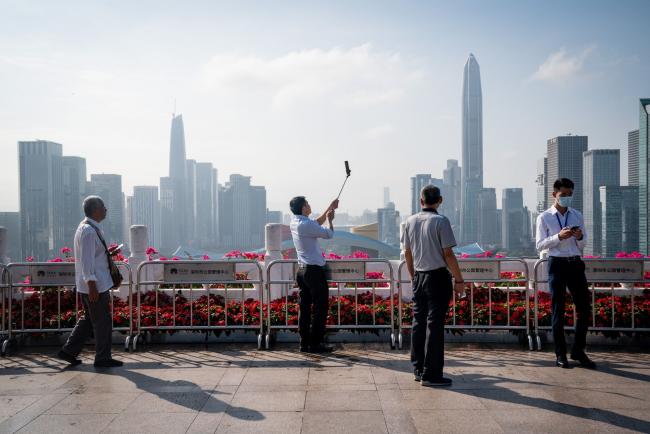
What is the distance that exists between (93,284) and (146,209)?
155m

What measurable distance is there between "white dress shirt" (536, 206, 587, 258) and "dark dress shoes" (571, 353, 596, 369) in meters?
1.19

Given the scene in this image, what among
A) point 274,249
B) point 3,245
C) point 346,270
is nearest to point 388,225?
point 274,249

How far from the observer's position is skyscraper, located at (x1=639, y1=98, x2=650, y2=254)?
97425 millimetres

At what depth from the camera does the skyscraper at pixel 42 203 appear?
118 metres

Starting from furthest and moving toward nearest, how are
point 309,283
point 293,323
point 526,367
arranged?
1. point 293,323
2. point 309,283
3. point 526,367

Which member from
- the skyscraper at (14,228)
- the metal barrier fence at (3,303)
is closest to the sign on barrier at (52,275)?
the metal barrier fence at (3,303)

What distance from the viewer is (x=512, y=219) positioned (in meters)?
137

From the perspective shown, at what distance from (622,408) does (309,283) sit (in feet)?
12.1

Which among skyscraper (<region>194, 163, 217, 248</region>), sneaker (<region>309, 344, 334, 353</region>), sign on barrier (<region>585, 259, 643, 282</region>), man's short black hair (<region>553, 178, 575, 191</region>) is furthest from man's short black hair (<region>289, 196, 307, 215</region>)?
skyscraper (<region>194, 163, 217, 248</region>)

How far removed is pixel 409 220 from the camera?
6.27 meters

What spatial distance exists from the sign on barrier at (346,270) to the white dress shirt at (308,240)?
2.60 feet

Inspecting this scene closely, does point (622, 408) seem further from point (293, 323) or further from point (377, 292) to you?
point (377, 292)

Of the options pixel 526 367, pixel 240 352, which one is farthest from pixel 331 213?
pixel 526 367

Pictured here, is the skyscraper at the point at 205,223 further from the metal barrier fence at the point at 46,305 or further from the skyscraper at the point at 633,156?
the metal barrier fence at the point at 46,305
